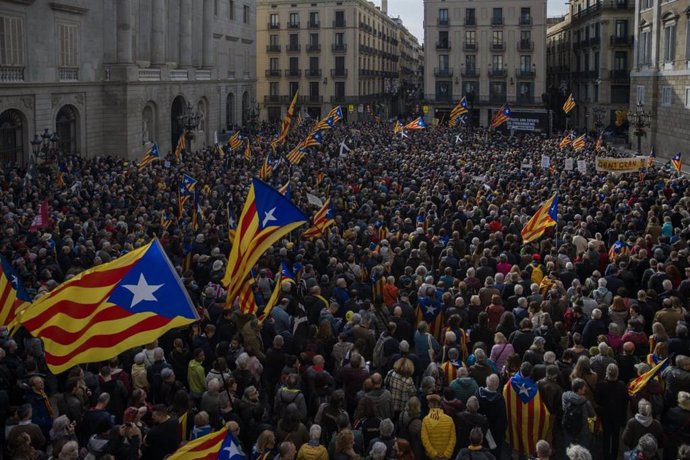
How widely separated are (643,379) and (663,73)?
124 feet

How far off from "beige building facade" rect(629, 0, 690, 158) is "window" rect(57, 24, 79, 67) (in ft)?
98.2

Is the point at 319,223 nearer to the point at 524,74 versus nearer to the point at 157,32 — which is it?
the point at 157,32

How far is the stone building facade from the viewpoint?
102 feet

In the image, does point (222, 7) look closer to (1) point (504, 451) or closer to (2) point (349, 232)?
(2) point (349, 232)

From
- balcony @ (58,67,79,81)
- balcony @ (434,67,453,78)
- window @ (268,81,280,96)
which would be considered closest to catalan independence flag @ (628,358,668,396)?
balcony @ (58,67,79,81)

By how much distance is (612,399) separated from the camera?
29.1 feet

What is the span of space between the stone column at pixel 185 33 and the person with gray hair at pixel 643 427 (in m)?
42.7

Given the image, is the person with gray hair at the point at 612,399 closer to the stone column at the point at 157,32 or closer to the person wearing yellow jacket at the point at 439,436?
the person wearing yellow jacket at the point at 439,436

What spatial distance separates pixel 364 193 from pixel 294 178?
12.6ft

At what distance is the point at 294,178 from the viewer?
1037 inches

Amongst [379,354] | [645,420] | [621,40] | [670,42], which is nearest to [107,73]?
[670,42]

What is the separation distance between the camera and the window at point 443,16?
234 ft

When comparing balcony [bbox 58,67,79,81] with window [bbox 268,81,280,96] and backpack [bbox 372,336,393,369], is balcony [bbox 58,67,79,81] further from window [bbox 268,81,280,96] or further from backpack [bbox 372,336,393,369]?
window [bbox 268,81,280,96]

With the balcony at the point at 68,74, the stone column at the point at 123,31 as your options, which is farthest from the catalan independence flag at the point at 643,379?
the stone column at the point at 123,31
